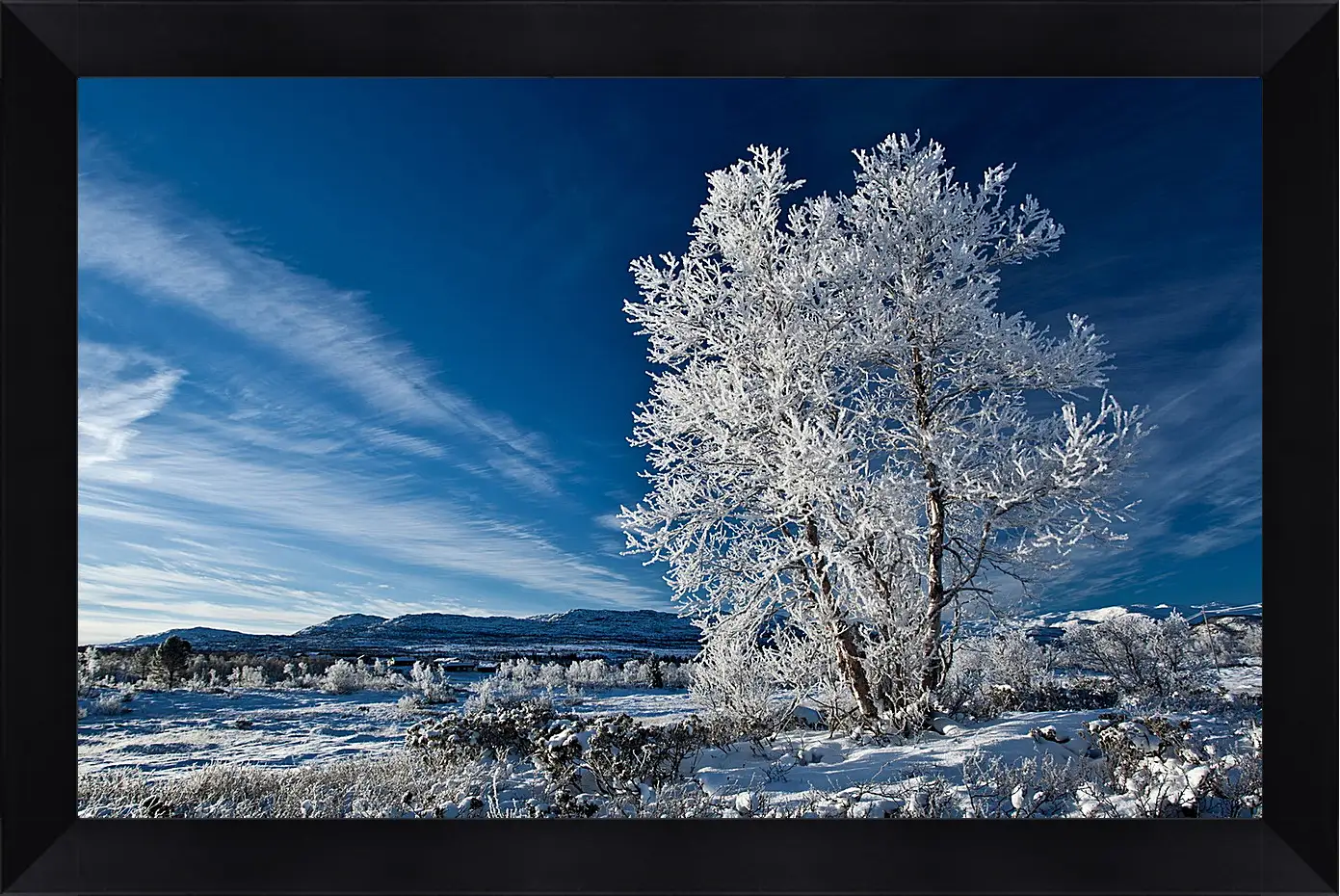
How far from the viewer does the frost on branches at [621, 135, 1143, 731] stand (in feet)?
11.7

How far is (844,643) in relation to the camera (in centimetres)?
375

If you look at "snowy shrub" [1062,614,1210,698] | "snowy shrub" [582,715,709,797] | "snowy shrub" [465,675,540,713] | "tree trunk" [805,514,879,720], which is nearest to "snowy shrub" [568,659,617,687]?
"snowy shrub" [465,675,540,713]

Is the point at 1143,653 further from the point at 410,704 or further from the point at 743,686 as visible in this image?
the point at 410,704

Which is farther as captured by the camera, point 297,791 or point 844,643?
point 844,643

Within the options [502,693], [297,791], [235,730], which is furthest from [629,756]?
[235,730]

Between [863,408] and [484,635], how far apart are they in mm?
2737

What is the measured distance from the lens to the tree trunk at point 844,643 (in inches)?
145

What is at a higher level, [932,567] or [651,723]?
[932,567]

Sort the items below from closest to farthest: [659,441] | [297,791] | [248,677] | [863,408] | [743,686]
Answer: [297,791] < [863,408] < [743,686] < [659,441] < [248,677]

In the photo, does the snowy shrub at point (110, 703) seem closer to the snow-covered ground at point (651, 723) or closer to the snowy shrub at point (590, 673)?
the snow-covered ground at point (651, 723)

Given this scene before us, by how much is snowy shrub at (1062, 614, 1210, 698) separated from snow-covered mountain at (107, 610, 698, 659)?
2719 mm

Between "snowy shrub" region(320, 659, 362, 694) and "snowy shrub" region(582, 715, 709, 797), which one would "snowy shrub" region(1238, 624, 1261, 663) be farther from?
"snowy shrub" region(320, 659, 362, 694)
